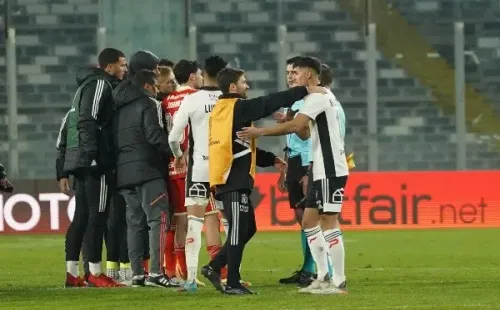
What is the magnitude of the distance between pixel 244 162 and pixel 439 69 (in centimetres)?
1442

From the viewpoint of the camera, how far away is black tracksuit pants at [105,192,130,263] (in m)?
11.9

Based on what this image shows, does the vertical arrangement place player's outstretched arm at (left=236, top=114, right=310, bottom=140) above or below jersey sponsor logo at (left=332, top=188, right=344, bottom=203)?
above

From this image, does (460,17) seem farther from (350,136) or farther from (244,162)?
(244,162)

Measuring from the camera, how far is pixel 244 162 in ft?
33.8

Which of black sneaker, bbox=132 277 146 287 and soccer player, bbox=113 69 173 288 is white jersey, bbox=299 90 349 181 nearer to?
soccer player, bbox=113 69 173 288

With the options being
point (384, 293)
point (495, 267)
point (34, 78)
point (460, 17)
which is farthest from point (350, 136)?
point (384, 293)

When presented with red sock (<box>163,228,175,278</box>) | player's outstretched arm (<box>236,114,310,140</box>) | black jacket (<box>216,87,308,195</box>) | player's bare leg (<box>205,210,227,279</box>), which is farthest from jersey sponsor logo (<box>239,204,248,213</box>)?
red sock (<box>163,228,175,278</box>)

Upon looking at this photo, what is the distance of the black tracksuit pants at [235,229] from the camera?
33.3 ft

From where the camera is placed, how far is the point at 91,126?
1134 cm

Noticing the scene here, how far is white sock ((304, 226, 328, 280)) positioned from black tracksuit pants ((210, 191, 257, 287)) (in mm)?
558

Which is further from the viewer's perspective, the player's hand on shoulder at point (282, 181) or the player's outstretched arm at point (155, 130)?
the player's hand on shoulder at point (282, 181)

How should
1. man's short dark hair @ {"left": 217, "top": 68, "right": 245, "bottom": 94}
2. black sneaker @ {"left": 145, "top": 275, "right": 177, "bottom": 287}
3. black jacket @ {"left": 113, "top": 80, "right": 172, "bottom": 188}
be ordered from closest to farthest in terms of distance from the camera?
man's short dark hair @ {"left": 217, "top": 68, "right": 245, "bottom": 94} < black sneaker @ {"left": 145, "top": 275, "right": 177, "bottom": 287} < black jacket @ {"left": 113, "top": 80, "right": 172, "bottom": 188}

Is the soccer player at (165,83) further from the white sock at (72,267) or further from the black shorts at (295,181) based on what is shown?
the white sock at (72,267)

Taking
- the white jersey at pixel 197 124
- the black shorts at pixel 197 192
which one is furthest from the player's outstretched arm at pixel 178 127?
the black shorts at pixel 197 192
